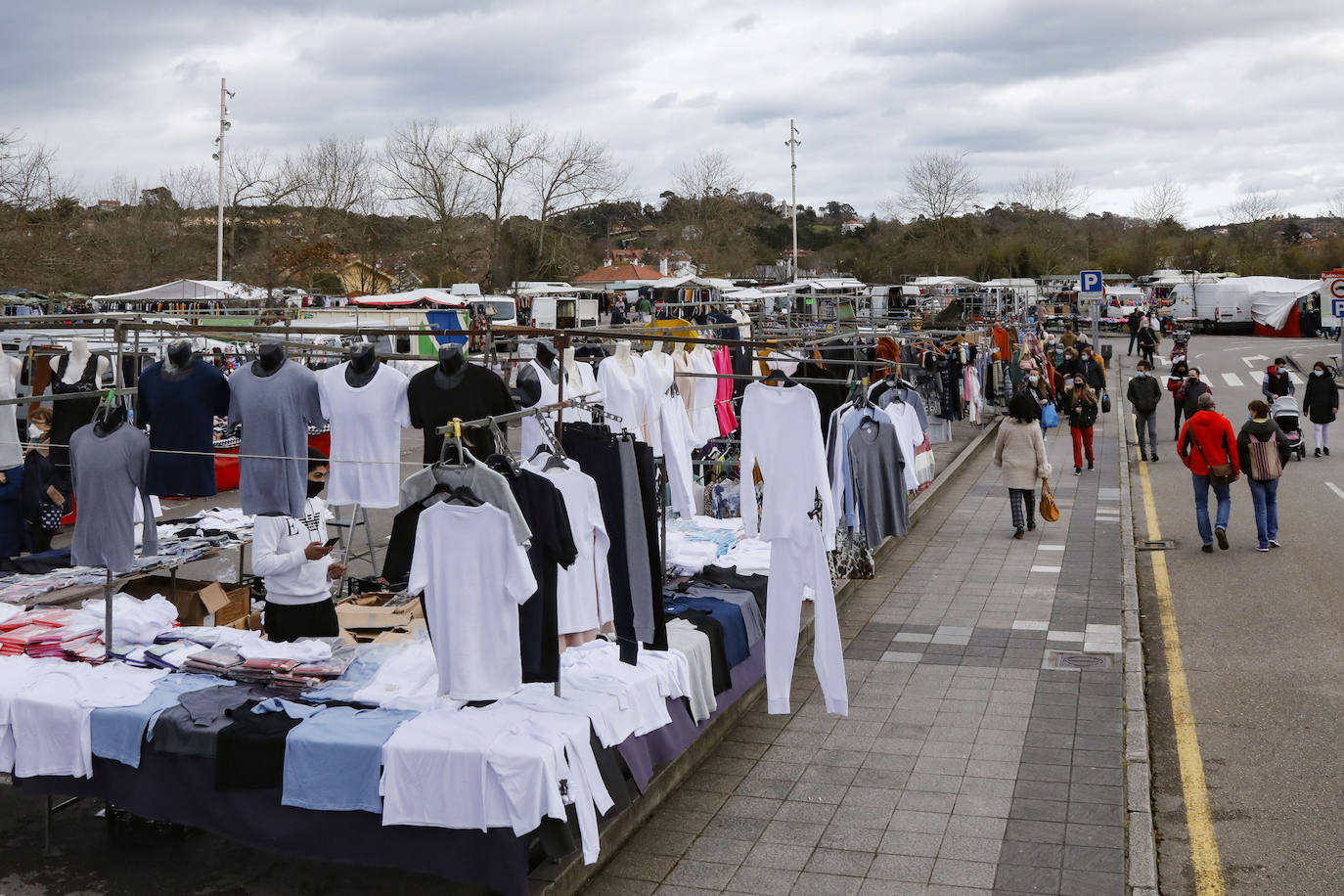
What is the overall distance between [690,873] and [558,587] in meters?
1.68

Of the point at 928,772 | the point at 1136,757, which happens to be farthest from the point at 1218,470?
the point at 928,772

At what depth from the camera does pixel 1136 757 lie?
761 cm

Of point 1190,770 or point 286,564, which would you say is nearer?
point 1190,770

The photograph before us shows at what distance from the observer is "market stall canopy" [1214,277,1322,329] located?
50.6 meters

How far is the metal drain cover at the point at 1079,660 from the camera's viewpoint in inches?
380

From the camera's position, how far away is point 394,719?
228 inches

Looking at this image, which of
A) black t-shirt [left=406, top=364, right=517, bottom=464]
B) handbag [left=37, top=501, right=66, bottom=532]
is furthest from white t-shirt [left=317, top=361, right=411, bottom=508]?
handbag [left=37, top=501, right=66, bottom=532]

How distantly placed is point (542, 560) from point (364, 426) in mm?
2173

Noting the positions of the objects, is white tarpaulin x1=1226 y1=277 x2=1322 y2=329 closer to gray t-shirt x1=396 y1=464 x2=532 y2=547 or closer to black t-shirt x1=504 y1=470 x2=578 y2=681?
black t-shirt x1=504 y1=470 x2=578 y2=681

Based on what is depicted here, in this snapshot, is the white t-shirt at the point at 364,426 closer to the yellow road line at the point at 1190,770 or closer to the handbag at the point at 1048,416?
the yellow road line at the point at 1190,770

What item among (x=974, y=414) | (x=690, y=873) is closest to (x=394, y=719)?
(x=690, y=873)

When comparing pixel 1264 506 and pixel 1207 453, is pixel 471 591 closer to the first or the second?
pixel 1207 453

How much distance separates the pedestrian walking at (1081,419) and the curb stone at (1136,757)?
211 inches

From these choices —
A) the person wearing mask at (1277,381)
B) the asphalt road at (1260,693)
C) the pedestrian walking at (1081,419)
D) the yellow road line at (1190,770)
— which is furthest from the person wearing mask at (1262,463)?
the person wearing mask at (1277,381)
